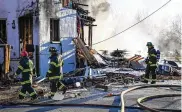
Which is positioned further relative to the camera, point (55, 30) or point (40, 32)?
point (55, 30)

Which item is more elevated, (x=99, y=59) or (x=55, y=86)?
(x=99, y=59)

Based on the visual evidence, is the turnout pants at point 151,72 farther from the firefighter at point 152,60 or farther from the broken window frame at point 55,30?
the broken window frame at point 55,30

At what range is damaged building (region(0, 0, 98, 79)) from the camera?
1738 centimetres

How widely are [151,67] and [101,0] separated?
2371 cm

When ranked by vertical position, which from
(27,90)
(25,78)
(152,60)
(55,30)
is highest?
(55,30)

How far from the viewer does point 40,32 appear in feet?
57.2

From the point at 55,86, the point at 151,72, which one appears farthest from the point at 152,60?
the point at 55,86

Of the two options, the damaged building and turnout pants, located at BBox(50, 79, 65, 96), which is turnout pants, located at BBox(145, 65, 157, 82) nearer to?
turnout pants, located at BBox(50, 79, 65, 96)

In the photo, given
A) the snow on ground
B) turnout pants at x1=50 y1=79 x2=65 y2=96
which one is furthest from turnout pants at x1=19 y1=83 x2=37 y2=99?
the snow on ground

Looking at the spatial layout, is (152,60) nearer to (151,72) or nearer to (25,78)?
(151,72)

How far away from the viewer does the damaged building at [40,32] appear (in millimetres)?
17375

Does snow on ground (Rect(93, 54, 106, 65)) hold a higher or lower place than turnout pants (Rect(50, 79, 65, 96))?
higher

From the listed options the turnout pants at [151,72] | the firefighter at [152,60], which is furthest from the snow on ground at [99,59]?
the firefighter at [152,60]

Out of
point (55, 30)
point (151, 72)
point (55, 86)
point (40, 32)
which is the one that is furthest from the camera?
point (55, 30)
